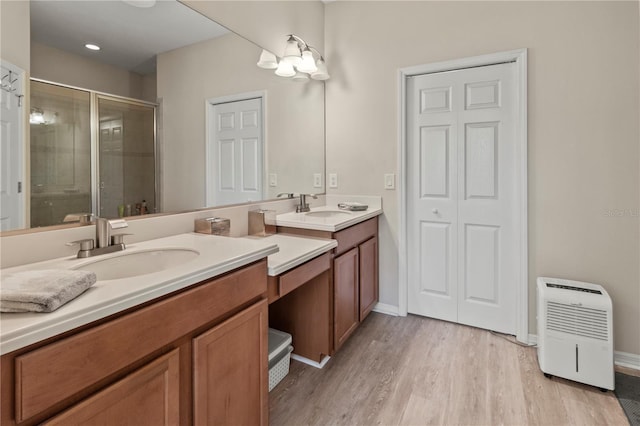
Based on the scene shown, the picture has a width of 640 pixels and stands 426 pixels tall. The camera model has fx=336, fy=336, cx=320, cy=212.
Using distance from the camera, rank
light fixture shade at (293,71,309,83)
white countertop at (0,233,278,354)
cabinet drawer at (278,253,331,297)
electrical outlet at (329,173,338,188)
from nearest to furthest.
Answer: white countertop at (0,233,278,354)
cabinet drawer at (278,253,331,297)
light fixture shade at (293,71,309,83)
electrical outlet at (329,173,338,188)

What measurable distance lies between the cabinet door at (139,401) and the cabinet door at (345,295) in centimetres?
109

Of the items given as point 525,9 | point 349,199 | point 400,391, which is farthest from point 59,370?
point 525,9

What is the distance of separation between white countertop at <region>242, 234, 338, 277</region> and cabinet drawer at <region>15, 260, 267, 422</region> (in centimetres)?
27

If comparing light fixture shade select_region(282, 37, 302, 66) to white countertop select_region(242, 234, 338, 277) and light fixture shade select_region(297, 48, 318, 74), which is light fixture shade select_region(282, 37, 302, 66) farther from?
white countertop select_region(242, 234, 338, 277)

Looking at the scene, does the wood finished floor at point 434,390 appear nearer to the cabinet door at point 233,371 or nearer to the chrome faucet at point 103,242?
the cabinet door at point 233,371

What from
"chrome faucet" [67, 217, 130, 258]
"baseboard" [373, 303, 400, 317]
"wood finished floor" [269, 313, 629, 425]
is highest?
"chrome faucet" [67, 217, 130, 258]

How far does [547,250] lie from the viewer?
213cm

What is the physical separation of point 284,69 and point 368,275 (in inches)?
61.9

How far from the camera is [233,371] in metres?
1.13

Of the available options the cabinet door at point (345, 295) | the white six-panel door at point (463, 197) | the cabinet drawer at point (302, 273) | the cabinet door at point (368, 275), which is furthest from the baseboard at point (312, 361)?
the white six-panel door at point (463, 197)

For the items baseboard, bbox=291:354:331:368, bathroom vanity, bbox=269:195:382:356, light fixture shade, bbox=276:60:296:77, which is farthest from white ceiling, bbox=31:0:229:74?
baseboard, bbox=291:354:331:368

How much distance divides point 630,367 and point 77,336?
2677 millimetres

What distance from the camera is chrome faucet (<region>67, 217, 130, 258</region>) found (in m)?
1.13

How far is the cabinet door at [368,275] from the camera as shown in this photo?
2.33 metres
